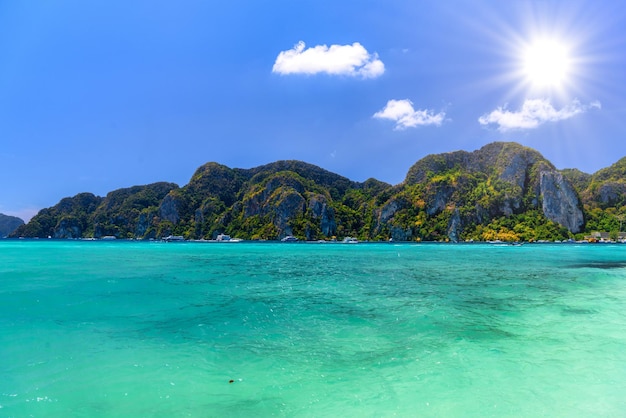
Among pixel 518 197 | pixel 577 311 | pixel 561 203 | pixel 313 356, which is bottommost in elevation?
pixel 577 311

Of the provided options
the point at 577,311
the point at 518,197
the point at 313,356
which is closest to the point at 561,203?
the point at 518,197

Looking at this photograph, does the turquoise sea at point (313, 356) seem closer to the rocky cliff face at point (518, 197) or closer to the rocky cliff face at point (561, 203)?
the rocky cliff face at point (518, 197)

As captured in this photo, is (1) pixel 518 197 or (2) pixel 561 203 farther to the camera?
(1) pixel 518 197

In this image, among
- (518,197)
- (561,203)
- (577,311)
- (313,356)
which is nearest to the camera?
(313,356)

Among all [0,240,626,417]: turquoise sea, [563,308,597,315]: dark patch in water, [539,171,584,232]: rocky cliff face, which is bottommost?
[563,308,597,315]: dark patch in water

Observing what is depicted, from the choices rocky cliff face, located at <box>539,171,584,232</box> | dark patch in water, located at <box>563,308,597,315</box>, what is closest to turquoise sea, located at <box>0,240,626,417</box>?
dark patch in water, located at <box>563,308,597,315</box>

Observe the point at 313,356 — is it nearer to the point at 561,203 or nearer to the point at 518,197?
the point at 561,203

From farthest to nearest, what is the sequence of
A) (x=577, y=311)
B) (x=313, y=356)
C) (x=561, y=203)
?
1. (x=561, y=203)
2. (x=577, y=311)
3. (x=313, y=356)

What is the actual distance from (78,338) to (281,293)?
38.6ft

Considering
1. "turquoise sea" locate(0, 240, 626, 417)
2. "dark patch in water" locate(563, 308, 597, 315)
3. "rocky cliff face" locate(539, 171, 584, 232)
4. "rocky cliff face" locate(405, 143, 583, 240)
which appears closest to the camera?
"turquoise sea" locate(0, 240, 626, 417)

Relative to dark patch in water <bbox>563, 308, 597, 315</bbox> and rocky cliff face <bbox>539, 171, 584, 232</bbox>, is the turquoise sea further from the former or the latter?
rocky cliff face <bbox>539, 171, 584, 232</bbox>

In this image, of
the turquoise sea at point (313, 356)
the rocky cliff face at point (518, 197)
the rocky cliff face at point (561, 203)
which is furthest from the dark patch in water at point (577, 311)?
the rocky cliff face at point (561, 203)

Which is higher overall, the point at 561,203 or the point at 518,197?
the point at 518,197

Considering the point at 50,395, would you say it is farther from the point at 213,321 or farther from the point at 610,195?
the point at 610,195
